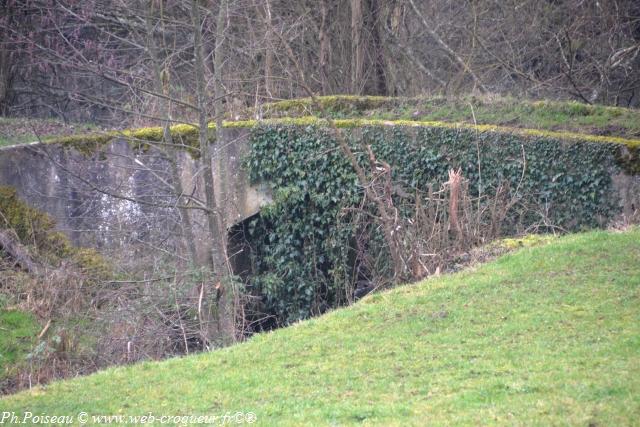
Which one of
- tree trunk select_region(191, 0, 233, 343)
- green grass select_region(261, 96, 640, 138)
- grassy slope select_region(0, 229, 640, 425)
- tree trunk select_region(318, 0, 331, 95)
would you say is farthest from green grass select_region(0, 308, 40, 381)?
tree trunk select_region(318, 0, 331, 95)

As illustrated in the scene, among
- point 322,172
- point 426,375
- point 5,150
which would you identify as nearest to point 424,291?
point 426,375

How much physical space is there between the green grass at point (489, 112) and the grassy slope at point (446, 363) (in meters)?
4.53

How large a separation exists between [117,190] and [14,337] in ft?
11.9

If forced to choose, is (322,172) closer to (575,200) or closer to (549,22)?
(575,200)

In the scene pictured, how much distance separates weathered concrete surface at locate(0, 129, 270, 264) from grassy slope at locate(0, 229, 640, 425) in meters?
6.89

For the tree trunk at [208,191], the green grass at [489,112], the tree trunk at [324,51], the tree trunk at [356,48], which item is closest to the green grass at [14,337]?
the tree trunk at [208,191]

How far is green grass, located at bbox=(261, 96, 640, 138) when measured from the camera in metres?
14.3

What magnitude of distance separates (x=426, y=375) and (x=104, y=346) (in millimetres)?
7031

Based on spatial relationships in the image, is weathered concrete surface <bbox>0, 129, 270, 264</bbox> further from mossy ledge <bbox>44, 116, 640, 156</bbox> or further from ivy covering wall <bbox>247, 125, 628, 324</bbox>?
ivy covering wall <bbox>247, 125, 628, 324</bbox>

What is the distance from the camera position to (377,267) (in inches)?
579

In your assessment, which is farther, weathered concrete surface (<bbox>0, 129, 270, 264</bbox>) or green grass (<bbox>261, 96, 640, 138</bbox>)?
weathered concrete surface (<bbox>0, 129, 270, 264</bbox>)

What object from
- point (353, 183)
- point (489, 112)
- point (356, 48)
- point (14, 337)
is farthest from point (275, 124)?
point (14, 337)

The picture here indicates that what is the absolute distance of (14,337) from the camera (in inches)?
534

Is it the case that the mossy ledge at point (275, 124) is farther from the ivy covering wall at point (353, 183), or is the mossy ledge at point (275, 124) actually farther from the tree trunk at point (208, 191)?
the tree trunk at point (208, 191)
